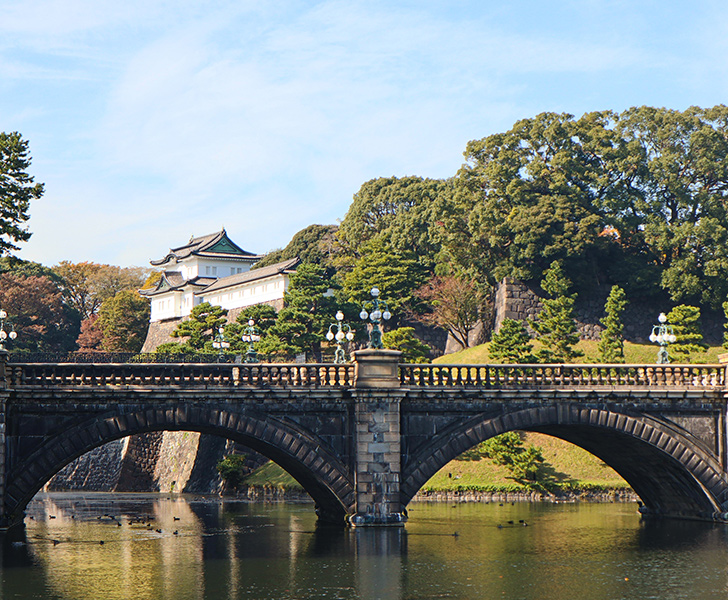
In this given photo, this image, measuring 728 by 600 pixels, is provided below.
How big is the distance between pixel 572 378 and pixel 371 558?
1340cm

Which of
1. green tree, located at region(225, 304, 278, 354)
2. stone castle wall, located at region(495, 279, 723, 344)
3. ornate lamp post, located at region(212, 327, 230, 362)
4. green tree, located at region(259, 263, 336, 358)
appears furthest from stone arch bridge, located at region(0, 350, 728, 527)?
stone castle wall, located at region(495, 279, 723, 344)

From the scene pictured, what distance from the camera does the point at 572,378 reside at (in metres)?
41.4

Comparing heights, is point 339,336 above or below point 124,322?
below

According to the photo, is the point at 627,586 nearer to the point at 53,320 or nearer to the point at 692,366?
the point at 692,366

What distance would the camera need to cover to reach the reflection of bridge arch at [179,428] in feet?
120

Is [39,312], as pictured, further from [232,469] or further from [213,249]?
[232,469]

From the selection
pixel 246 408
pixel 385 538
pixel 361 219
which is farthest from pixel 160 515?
pixel 361 219

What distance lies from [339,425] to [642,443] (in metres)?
13.1

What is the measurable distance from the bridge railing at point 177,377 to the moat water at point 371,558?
20.3 ft

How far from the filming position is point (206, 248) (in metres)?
114

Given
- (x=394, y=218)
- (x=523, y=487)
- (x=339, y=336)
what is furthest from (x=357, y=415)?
(x=394, y=218)

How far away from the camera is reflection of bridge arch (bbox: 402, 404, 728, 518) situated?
1548 inches

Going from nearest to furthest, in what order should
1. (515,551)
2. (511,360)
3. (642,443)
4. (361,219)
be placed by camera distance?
(515,551) < (642,443) < (511,360) < (361,219)

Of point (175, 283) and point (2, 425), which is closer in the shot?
point (2, 425)
